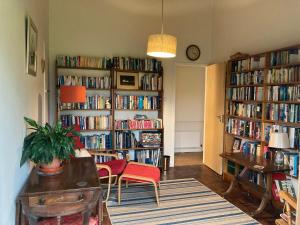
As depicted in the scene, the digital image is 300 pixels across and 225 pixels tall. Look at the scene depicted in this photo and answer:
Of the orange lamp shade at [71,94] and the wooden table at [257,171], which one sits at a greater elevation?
the orange lamp shade at [71,94]

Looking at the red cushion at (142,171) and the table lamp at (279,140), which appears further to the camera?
the red cushion at (142,171)

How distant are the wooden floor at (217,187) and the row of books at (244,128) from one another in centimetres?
87

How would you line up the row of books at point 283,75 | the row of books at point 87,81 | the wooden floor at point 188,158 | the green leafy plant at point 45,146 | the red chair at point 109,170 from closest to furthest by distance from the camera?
1. the green leafy plant at point 45,146
2. the row of books at point 283,75
3. the red chair at point 109,170
4. the row of books at point 87,81
5. the wooden floor at point 188,158

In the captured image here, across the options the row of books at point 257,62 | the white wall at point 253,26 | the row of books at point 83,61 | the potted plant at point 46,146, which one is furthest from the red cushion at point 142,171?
the white wall at point 253,26

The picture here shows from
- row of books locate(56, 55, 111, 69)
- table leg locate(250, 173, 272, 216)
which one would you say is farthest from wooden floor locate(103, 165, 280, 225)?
row of books locate(56, 55, 111, 69)

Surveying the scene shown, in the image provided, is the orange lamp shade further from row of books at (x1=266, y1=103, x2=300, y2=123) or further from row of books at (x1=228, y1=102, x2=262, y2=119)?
row of books at (x1=266, y1=103, x2=300, y2=123)

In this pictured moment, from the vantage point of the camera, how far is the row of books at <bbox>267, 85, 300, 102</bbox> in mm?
3095

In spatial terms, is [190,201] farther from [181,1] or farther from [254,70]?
[181,1]

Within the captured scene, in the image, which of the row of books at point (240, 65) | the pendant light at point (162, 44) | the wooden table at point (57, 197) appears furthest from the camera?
the row of books at point (240, 65)

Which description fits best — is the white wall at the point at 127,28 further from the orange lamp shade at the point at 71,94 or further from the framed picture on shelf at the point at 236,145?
the framed picture on shelf at the point at 236,145

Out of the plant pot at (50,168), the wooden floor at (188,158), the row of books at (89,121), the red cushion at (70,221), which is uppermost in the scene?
the row of books at (89,121)

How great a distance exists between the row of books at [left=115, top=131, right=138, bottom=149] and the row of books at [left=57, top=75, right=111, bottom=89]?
876mm

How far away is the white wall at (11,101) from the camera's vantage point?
56.8 inches

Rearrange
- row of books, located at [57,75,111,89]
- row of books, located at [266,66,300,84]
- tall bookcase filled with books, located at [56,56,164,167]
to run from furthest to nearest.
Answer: tall bookcase filled with books, located at [56,56,164,167] < row of books, located at [57,75,111,89] < row of books, located at [266,66,300,84]
